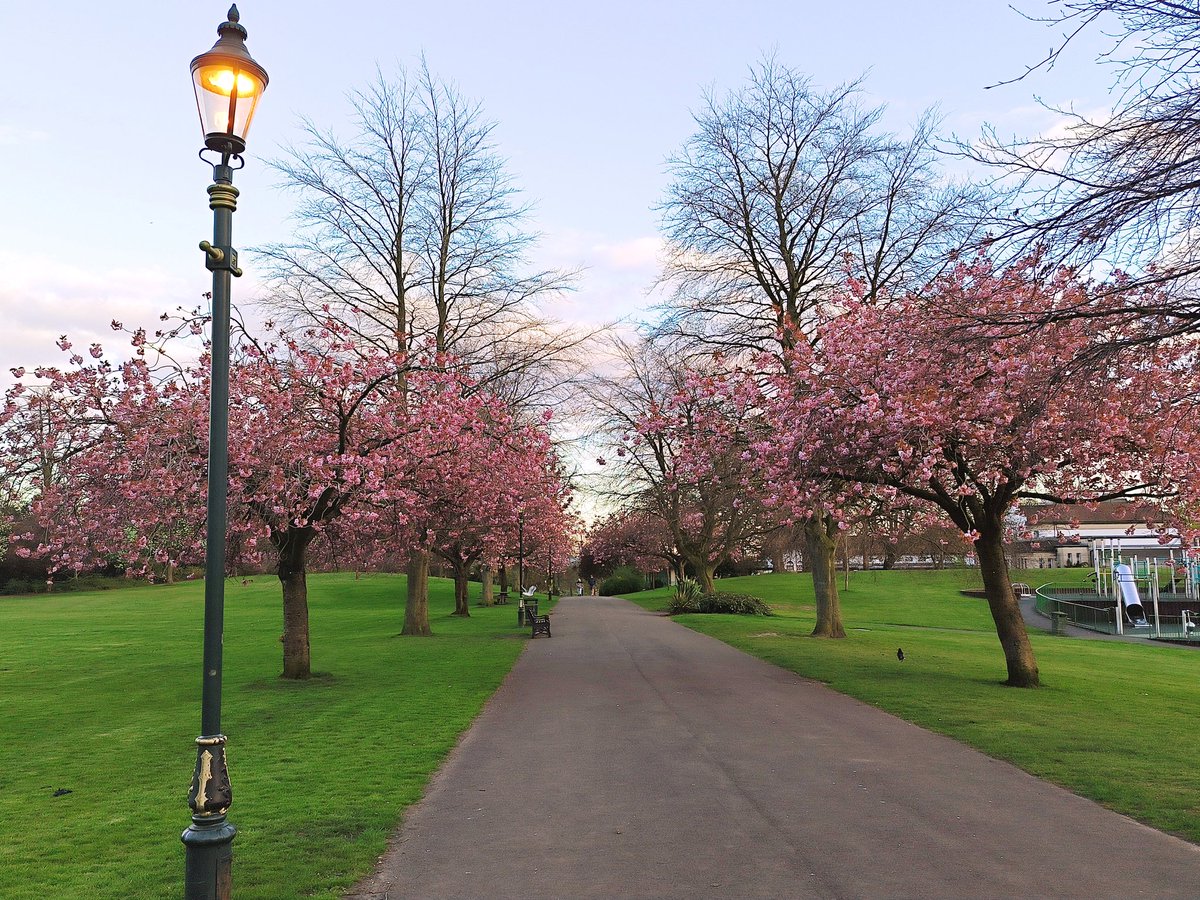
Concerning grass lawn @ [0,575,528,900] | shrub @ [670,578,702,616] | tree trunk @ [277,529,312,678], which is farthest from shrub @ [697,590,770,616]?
tree trunk @ [277,529,312,678]

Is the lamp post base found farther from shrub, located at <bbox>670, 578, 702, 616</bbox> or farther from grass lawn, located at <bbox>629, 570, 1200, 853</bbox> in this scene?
shrub, located at <bbox>670, 578, 702, 616</bbox>

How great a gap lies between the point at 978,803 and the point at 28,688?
1831cm

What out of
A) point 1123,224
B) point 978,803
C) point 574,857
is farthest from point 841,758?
point 1123,224

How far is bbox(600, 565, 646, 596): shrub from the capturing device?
269 ft

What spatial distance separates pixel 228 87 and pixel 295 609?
46.7ft

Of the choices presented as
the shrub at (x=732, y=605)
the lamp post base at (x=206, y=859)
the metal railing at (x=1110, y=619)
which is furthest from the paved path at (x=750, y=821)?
the metal railing at (x=1110, y=619)

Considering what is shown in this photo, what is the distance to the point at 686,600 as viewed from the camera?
138 feet

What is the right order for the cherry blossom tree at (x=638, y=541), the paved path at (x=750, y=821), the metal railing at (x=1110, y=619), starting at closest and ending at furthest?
the paved path at (x=750, y=821), the metal railing at (x=1110, y=619), the cherry blossom tree at (x=638, y=541)

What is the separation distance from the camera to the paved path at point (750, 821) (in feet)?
18.7

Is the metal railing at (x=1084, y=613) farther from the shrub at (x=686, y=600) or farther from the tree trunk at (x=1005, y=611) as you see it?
the tree trunk at (x=1005, y=611)

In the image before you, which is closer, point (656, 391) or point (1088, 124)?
point (1088, 124)

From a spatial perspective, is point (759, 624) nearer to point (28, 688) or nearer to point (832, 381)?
point (832, 381)

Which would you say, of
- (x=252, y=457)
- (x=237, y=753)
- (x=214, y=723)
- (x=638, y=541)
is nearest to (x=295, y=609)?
(x=252, y=457)

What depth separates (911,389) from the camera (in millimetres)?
14359
